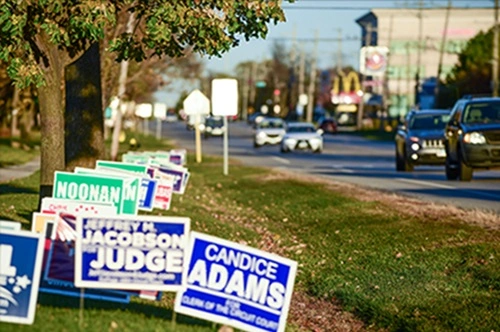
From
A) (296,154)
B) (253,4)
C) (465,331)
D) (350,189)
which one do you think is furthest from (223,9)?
(296,154)

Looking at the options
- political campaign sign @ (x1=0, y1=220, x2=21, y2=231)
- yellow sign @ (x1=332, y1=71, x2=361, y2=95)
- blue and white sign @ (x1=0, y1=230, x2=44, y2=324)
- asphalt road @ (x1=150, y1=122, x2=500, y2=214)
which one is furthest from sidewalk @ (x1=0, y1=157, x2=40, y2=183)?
yellow sign @ (x1=332, y1=71, x2=361, y2=95)

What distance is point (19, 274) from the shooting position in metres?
8.55

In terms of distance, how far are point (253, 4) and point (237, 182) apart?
Result: 19.2 meters

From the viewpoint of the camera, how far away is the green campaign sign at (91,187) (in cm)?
1358

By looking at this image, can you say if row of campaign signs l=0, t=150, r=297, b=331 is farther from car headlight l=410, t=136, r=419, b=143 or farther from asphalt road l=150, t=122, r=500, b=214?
car headlight l=410, t=136, r=419, b=143

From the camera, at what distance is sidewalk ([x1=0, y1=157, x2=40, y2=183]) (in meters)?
30.5

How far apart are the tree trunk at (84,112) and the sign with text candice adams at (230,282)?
408 inches

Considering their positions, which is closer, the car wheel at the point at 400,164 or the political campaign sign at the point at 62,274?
the political campaign sign at the point at 62,274

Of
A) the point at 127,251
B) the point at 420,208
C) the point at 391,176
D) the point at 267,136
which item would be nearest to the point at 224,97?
the point at 391,176

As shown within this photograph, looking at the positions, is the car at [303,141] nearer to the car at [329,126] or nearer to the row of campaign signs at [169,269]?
the car at [329,126]

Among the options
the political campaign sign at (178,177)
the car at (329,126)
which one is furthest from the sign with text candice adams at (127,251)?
the car at (329,126)

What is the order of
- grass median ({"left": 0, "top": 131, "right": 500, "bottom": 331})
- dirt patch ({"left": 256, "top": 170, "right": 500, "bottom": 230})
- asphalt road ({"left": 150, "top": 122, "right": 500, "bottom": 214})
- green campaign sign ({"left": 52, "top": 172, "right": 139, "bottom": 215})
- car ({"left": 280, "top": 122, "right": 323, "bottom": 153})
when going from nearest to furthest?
grass median ({"left": 0, "top": 131, "right": 500, "bottom": 331}) < green campaign sign ({"left": 52, "top": 172, "right": 139, "bottom": 215}) < dirt patch ({"left": 256, "top": 170, "right": 500, "bottom": 230}) < asphalt road ({"left": 150, "top": 122, "right": 500, "bottom": 214}) < car ({"left": 280, "top": 122, "right": 323, "bottom": 153})

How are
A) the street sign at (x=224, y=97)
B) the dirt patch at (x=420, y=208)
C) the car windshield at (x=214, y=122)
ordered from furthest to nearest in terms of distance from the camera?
the car windshield at (x=214, y=122) → the street sign at (x=224, y=97) → the dirt patch at (x=420, y=208)

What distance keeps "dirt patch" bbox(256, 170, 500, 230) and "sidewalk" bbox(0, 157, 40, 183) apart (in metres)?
7.36
